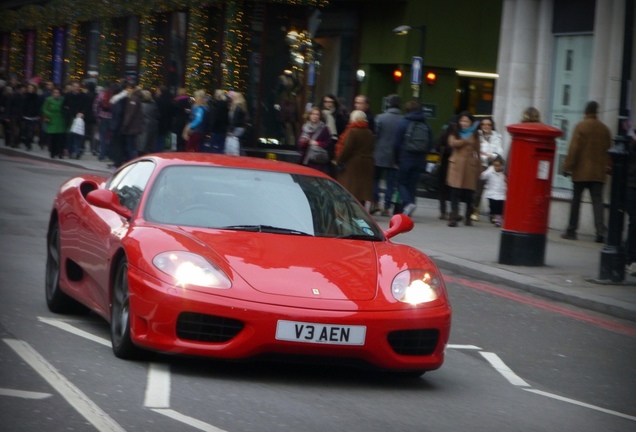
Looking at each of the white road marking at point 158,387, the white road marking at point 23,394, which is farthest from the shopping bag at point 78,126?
the white road marking at point 23,394

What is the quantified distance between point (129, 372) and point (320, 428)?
141 centimetres

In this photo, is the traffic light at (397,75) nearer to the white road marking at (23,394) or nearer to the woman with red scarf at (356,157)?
the woman with red scarf at (356,157)

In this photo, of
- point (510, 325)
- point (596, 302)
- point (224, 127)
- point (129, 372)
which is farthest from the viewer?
A: point (224, 127)

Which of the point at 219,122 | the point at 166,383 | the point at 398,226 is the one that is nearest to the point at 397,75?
the point at 219,122

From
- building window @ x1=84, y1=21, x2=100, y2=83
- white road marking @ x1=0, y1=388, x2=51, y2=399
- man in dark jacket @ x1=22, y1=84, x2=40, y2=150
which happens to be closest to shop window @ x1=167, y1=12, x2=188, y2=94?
man in dark jacket @ x1=22, y1=84, x2=40, y2=150

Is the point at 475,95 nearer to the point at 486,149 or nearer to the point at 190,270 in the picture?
the point at 486,149

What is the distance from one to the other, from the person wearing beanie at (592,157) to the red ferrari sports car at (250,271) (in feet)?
31.9

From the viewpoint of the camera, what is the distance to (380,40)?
31672mm

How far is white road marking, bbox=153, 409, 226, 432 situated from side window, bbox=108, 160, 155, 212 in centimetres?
212

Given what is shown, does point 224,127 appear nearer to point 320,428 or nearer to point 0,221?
point 0,221

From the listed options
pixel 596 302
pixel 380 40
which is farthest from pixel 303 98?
pixel 596 302

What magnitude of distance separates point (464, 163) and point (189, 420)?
13745 mm

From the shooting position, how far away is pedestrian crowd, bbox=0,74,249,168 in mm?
25719

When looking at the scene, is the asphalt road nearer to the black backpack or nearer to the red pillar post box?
the red pillar post box
